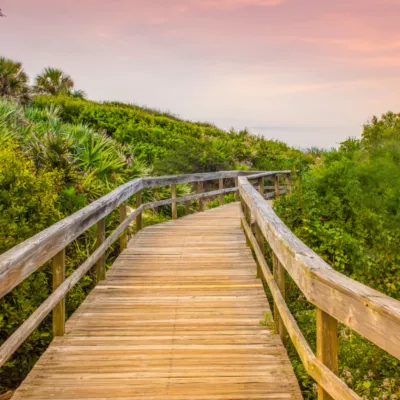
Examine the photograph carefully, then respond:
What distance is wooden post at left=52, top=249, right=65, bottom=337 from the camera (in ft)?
12.7

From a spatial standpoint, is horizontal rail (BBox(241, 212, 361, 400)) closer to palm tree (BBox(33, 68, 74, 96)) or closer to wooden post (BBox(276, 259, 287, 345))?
wooden post (BBox(276, 259, 287, 345))

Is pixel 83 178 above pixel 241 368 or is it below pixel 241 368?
above

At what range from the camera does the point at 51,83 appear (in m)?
33.2

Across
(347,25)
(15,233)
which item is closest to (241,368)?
(15,233)

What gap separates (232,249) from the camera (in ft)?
24.0

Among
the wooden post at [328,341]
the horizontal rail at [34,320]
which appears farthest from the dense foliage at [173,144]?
the wooden post at [328,341]

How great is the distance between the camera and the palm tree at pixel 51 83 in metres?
32.9

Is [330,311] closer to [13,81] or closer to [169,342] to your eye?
[169,342]

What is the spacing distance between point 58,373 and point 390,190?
793 centimetres

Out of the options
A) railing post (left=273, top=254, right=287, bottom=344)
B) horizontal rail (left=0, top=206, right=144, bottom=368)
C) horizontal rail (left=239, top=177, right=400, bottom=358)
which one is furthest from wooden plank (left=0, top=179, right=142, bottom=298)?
railing post (left=273, top=254, right=287, bottom=344)

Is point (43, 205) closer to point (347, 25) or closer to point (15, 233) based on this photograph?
point (15, 233)

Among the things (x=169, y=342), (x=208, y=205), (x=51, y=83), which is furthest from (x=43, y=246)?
(x=51, y=83)

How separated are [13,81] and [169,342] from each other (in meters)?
20.9

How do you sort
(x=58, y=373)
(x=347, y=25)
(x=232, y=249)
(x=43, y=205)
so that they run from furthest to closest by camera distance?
(x=347, y=25), (x=232, y=249), (x=43, y=205), (x=58, y=373)
